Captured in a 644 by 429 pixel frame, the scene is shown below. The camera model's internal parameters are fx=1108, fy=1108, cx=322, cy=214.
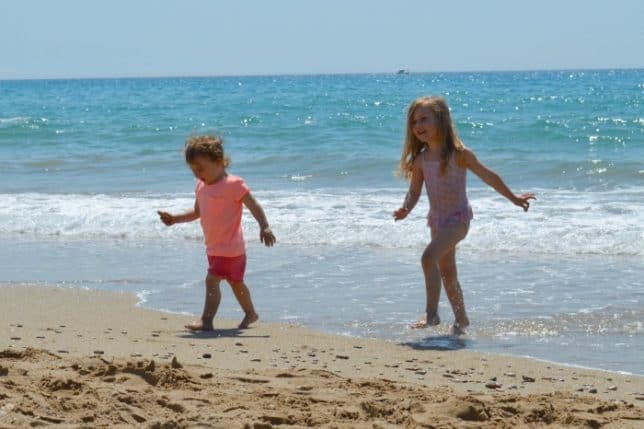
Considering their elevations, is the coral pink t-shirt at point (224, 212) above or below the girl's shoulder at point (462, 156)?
below

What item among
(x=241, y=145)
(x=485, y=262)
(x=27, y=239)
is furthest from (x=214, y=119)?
(x=485, y=262)

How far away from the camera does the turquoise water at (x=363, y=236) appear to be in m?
6.34

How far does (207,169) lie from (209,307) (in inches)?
29.9

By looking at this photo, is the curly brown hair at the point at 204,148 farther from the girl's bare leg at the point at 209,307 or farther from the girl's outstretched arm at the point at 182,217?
the girl's bare leg at the point at 209,307

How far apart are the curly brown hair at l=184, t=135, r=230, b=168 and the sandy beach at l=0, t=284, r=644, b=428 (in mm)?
949

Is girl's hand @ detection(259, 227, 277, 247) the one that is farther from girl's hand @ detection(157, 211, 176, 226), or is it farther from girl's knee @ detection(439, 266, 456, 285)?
girl's knee @ detection(439, 266, 456, 285)

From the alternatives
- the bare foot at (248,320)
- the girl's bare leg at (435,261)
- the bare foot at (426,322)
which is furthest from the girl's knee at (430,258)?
the bare foot at (248,320)

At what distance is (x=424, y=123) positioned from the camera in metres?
6.13

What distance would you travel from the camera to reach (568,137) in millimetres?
20781

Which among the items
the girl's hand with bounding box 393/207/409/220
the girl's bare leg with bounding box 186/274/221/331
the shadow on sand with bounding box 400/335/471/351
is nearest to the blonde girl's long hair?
the girl's hand with bounding box 393/207/409/220

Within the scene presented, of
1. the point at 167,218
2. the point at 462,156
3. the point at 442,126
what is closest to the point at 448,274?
the point at 462,156

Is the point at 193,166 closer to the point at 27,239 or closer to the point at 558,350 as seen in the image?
the point at 558,350

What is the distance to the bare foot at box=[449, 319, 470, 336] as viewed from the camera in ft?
19.4

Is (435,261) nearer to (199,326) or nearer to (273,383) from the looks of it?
(199,326)
